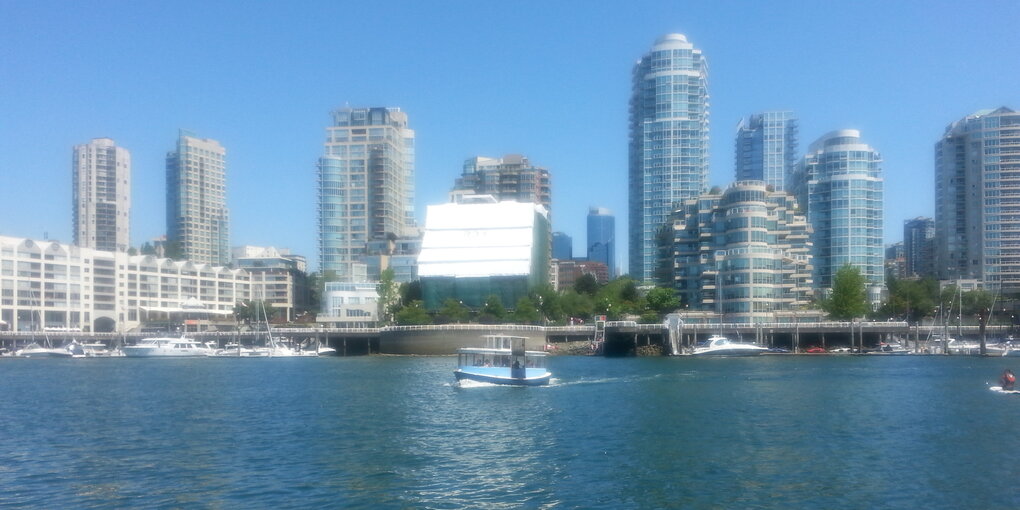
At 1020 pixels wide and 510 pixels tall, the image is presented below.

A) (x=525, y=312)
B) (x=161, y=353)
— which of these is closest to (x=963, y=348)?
(x=525, y=312)

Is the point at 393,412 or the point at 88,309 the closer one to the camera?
the point at 393,412

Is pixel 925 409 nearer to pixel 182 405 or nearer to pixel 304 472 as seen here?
pixel 304 472

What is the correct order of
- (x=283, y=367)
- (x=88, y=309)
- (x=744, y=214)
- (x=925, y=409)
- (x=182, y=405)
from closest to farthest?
(x=925, y=409) → (x=182, y=405) → (x=283, y=367) → (x=744, y=214) → (x=88, y=309)

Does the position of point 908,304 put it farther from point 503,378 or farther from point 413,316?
point 503,378

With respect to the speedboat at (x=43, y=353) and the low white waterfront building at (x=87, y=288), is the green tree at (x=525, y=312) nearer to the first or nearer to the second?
the speedboat at (x=43, y=353)

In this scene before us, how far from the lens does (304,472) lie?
118ft

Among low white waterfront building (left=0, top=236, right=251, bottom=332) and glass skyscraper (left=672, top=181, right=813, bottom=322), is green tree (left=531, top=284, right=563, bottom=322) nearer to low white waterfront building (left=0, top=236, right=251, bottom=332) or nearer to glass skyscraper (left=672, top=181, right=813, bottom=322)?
glass skyscraper (left=672, top=181, right=813, bottom=322)

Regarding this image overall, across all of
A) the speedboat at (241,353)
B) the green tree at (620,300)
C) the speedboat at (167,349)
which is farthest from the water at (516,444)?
the green tree at (620,300)

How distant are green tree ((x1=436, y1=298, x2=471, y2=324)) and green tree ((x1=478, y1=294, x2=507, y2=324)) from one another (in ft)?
8.09

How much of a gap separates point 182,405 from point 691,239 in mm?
115025

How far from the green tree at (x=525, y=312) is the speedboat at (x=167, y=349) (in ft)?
157

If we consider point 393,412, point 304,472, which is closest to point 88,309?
point 393,412

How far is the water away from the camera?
106ft

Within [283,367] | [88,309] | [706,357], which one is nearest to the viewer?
[283,367]
